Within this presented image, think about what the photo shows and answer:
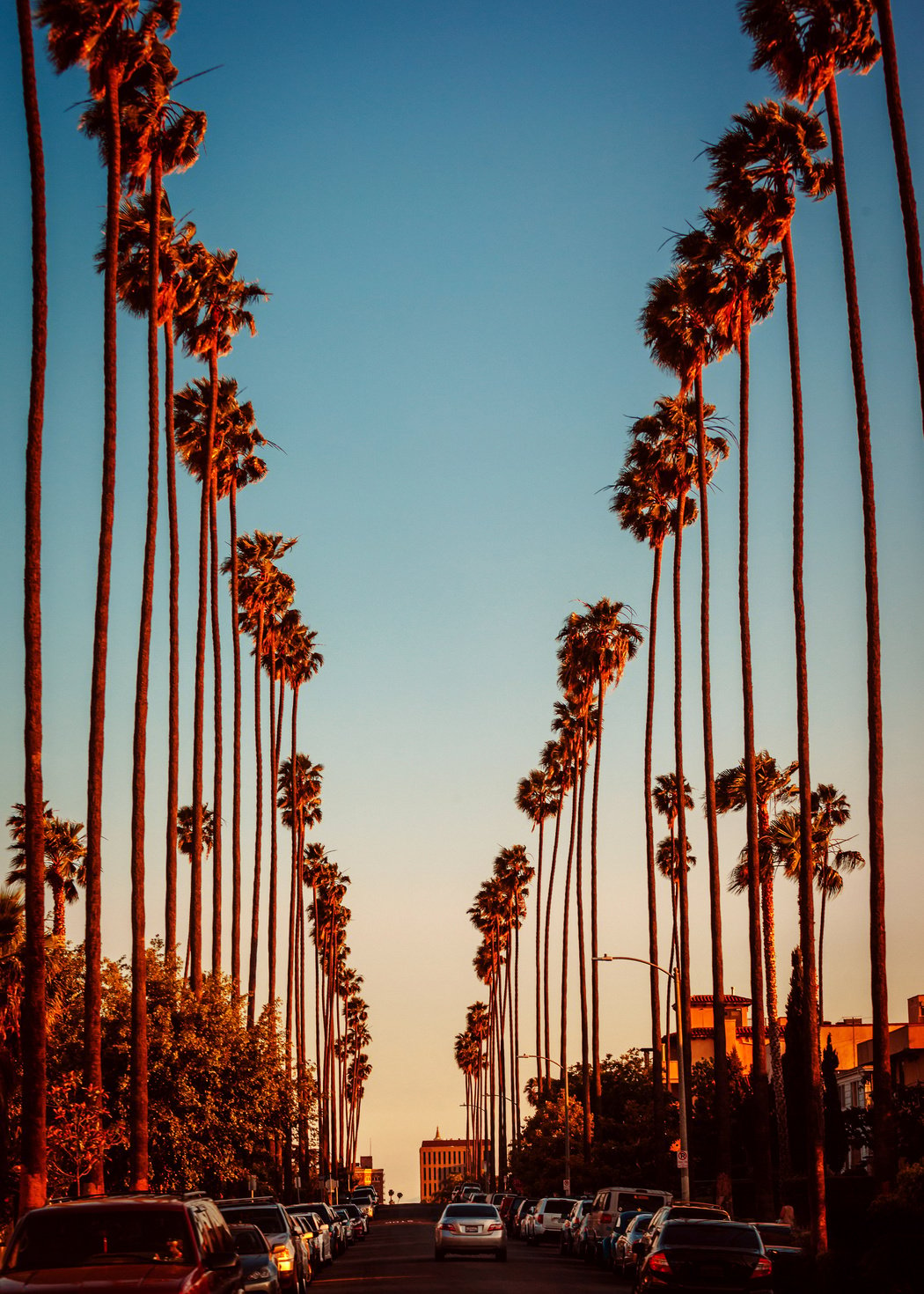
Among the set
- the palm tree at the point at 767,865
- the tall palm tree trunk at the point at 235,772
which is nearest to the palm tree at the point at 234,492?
the tall palm tree trunk at the point at 235,772

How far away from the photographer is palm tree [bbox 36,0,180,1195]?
28.7 metres

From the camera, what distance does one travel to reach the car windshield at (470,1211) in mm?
41688

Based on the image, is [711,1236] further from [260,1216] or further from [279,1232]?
[260,1216]

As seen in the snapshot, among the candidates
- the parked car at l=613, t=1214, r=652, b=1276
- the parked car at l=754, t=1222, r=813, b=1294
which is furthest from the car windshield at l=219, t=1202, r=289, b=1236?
the parked car at l=613, t=1214, r=652, b=1276

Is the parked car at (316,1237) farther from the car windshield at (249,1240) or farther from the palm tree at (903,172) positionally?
the palm tree at (903,172)

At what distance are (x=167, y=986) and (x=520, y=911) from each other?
78.3 meters

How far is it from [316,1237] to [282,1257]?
50.0 feet

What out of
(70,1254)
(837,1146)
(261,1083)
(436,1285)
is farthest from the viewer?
(837,1146)

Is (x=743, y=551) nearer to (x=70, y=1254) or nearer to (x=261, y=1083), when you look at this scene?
(x=261, y=1083)

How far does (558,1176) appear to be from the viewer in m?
77.9

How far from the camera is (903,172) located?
25.8 metres

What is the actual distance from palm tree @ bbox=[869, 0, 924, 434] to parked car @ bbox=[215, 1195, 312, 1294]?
57.8 feet

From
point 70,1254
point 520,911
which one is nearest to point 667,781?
point 520,911

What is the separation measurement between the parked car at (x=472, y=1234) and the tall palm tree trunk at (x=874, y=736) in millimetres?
15734
